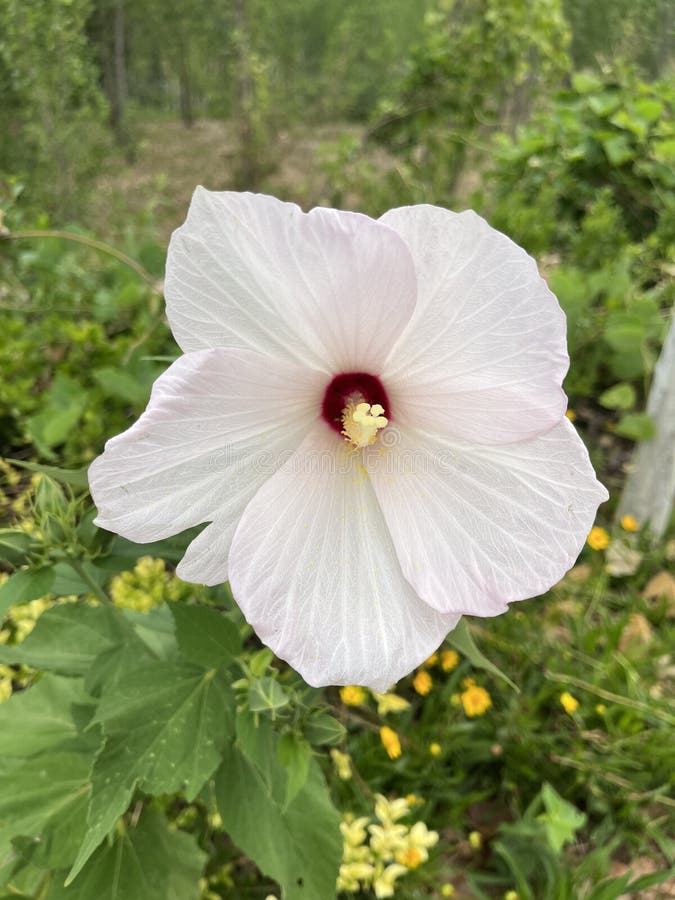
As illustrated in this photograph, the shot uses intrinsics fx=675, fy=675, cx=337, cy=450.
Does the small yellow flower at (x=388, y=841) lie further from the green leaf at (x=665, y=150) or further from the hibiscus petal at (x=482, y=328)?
the green leaf at (x=665, y=150)

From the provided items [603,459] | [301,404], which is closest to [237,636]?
[301,404]

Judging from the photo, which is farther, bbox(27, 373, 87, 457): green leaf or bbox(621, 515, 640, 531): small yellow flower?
bbox(621, 515, 640, 531): small yellow flower

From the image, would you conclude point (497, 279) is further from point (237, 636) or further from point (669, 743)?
point (669, 743)

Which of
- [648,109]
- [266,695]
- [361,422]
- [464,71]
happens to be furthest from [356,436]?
[464,71]

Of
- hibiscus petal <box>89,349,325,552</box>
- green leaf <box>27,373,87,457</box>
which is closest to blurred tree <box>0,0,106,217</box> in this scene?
green leaf <box>27,373,87,457</box>

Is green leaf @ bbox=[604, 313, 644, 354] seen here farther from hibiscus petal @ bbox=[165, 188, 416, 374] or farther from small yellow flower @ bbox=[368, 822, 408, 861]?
hibiscus petal @ bbox=[165, 188, 416, 374]

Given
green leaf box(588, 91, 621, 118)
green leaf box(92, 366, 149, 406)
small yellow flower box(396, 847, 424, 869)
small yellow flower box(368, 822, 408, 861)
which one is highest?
green leaf box(588, 91, 621, 118)

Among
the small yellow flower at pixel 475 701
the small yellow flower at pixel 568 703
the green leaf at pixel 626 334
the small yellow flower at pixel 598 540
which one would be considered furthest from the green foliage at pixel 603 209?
the small yellow flower at pixel 475 701

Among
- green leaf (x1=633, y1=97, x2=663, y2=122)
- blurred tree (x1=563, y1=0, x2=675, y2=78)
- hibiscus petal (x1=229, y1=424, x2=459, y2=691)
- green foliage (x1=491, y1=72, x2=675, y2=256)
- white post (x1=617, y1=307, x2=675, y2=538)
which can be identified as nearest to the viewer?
hibiscus petal (x1=229, y1=424, x2=459, y2=691)
